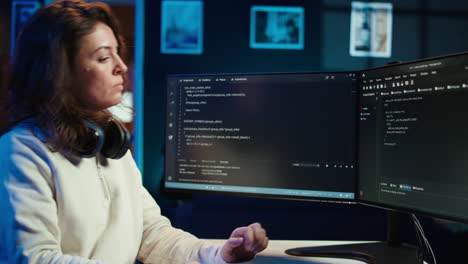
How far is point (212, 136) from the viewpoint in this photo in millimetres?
1257

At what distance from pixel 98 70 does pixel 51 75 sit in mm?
104

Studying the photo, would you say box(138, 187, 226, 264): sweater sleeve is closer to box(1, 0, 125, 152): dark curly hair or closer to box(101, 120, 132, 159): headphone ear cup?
box(101, 120, 132, 159): headphone ear cup

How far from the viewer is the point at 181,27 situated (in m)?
2.04

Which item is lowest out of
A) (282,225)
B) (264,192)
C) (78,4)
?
(282,225)

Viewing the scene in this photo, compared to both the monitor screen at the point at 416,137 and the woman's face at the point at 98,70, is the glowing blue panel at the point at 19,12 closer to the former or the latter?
the woman's face at the point at 98,70

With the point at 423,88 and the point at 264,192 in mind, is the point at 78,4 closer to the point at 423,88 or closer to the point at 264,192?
the point at 264,192

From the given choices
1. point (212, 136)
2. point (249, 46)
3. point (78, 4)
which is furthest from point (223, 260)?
point (249, 46)

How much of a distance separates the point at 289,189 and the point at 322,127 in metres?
0.20

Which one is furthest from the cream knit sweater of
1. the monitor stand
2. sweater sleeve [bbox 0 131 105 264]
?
the monitor stand

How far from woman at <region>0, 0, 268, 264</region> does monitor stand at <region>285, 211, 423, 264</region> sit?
0.22 m

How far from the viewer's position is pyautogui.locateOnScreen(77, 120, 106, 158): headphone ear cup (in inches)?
35.9

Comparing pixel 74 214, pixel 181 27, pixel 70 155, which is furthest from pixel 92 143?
pixel 181 27

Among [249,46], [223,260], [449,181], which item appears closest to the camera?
[449,181]

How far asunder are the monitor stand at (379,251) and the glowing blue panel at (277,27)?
1158 mm
